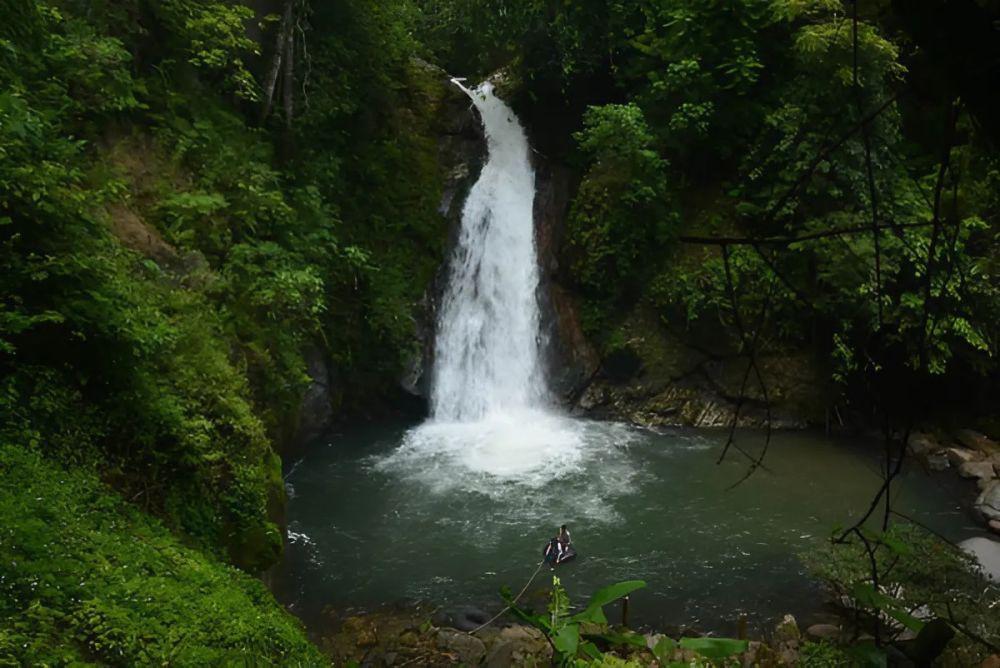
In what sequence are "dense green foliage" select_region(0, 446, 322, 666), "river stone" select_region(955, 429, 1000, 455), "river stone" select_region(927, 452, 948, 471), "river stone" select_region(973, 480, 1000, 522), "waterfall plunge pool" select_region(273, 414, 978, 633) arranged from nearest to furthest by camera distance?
"dense green foliage" select_region(0, 446, 322, 666)
"waterfall plunge pool" select_region(273, 414, 978, 633)
"river stone" select_region(973, 480, 1000, 522)
"river stone" select_region(927, 452, 948, 471)
"river stone" select_region(955, 429, 1000, 455)

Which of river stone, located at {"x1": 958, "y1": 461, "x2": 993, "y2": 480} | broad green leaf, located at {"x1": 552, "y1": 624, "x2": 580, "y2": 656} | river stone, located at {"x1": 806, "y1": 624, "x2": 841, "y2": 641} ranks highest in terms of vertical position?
river stone, located at {"x1": 958, "y1": 461, "x2": 993, "y2": 480}

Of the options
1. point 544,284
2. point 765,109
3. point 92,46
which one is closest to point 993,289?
point 765,109

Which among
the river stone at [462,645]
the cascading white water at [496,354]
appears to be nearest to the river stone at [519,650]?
the river stone at [462,645]

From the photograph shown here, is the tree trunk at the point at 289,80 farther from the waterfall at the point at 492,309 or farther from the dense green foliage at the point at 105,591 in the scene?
the dense green foliage at the point at 105,591

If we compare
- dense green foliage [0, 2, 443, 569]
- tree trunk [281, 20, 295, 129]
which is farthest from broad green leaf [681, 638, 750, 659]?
tree trunk [281, 20, 295, 129]

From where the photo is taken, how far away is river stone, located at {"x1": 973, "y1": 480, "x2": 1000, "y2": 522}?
8.91 metres

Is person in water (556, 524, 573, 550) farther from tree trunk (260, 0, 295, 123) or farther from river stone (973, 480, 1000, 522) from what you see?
tree trunk (260, 0, 295, 123)

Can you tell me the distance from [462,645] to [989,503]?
7.98 metres

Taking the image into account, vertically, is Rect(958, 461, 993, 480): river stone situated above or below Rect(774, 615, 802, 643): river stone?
above

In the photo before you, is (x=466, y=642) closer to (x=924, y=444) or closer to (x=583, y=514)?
(x=583, y=514)

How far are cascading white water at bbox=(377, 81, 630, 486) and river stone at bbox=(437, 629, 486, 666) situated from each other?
4262 mm

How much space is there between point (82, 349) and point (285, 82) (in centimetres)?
748

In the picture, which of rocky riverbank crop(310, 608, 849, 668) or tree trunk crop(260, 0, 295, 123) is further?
tree trunk crop(260, 0, 295, 123)

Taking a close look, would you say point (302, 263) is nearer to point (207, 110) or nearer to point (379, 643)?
Result: point (207, 110)
